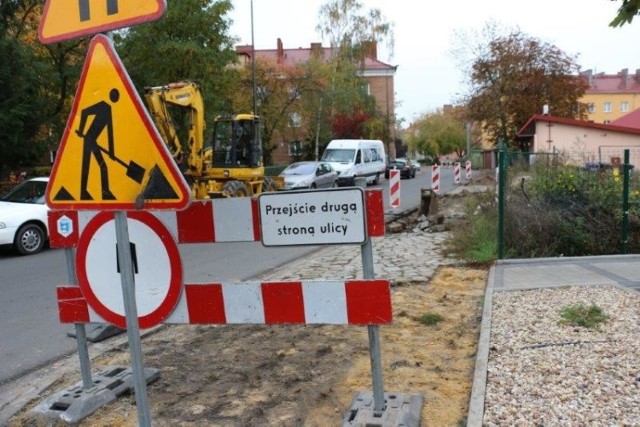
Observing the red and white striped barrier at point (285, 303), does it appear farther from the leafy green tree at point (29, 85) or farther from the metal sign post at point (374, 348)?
the leafy green tree at point (29, 85)

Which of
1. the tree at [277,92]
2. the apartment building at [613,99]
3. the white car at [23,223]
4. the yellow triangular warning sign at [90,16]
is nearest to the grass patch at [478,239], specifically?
the yellow triangular warning sign at [90,16]

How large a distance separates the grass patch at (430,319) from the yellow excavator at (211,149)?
10453 mm

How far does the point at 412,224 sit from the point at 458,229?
11.4ft

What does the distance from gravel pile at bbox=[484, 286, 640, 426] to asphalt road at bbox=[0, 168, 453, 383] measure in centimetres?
198

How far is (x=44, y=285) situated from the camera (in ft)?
28.9

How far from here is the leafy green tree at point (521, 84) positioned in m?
39.0

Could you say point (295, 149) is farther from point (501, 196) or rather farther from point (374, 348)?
point (374, 348)

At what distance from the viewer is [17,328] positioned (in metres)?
6.52

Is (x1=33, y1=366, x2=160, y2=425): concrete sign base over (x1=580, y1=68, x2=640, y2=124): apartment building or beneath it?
beneath

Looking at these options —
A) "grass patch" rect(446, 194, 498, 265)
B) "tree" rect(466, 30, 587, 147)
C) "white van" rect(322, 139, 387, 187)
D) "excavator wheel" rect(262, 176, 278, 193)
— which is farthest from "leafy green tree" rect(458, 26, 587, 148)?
"grass patch" rect(446, 194, 498, 265)

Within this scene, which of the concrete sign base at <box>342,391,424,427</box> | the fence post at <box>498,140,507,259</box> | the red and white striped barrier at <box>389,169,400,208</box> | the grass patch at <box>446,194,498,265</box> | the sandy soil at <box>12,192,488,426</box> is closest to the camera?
the concrete sign base at <box>342,391,424,427</box>

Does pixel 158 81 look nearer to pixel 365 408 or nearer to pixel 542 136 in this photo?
pixel 542 136

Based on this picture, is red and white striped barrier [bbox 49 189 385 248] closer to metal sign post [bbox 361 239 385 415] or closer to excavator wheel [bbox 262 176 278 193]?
metal sign post [bbox 361 239 385 415]

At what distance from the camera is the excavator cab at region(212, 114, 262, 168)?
57.9 feet
